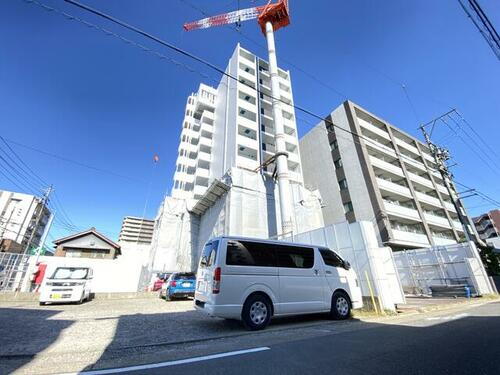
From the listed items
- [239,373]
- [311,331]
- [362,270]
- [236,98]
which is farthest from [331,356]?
[236,98]

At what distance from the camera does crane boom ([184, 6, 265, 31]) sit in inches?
1218

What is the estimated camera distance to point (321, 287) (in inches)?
Answer: 256

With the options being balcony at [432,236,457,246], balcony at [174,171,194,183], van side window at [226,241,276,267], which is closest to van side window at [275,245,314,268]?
van side window at [226,241,276,267]

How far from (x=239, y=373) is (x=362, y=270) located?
7.09 meters

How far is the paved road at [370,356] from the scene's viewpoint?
2910 mm

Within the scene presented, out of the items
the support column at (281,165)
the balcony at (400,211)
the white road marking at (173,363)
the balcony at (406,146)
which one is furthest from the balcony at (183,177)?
the white road marking at (173,363)

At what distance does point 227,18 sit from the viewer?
111ft

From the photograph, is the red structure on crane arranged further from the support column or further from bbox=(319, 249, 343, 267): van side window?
bbox=(319, 249, 343, 267): van side window

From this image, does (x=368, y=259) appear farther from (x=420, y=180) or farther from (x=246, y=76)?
(x=420, y=180)

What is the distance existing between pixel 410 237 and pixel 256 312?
86.4ft

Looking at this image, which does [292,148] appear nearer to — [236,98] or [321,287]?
[236,98]

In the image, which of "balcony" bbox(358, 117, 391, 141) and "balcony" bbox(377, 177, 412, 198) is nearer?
"balcony" bbox(377, 177, 412, 198)

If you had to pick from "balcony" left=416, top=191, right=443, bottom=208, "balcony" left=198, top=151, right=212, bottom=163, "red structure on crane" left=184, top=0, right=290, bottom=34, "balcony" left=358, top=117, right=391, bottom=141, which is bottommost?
"balcony" left=416, top=191, right=443, bottom=208

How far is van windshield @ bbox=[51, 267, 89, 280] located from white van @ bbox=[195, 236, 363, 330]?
28.1 feet
